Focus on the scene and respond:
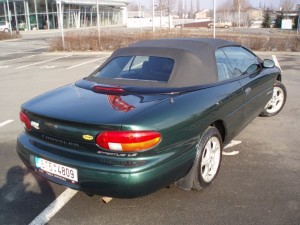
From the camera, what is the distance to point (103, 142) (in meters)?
2.75

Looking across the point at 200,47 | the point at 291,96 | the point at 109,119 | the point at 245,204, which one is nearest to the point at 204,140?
the point at 245,204

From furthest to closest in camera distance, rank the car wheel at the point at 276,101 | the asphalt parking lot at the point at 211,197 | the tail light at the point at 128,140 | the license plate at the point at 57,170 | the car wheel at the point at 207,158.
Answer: the car wheel at the point at 276,101, the car wheel at the point at 207,158, the asphalt parking lot at the point at 211,197, the license plate at the point at 57,170, the tail light at the point at 128,140

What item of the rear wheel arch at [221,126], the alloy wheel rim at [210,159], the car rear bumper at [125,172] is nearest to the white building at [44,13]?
the rear wheel arch at [221,126]

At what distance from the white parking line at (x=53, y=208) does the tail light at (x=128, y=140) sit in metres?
0.96

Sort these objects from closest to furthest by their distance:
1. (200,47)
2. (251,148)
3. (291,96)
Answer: (200,47), (251,148), (291,96)

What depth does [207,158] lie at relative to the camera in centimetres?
353

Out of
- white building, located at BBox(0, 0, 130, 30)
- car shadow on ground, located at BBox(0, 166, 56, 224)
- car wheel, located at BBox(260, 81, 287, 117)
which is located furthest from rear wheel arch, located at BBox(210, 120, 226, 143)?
white building, located at BBox(0, 0, 130, 30)

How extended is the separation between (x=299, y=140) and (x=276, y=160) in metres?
0.89

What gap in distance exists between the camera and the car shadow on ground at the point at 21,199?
124 inches

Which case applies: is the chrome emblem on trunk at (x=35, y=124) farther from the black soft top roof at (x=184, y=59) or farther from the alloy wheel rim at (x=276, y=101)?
the alloy wheel rim at (x=276, y=101)

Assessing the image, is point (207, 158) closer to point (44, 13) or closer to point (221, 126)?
point (221, 126)

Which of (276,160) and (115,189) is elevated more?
(115,189)

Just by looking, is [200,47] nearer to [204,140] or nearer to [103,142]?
[204,140]

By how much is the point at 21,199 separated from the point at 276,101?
15.1 ft
